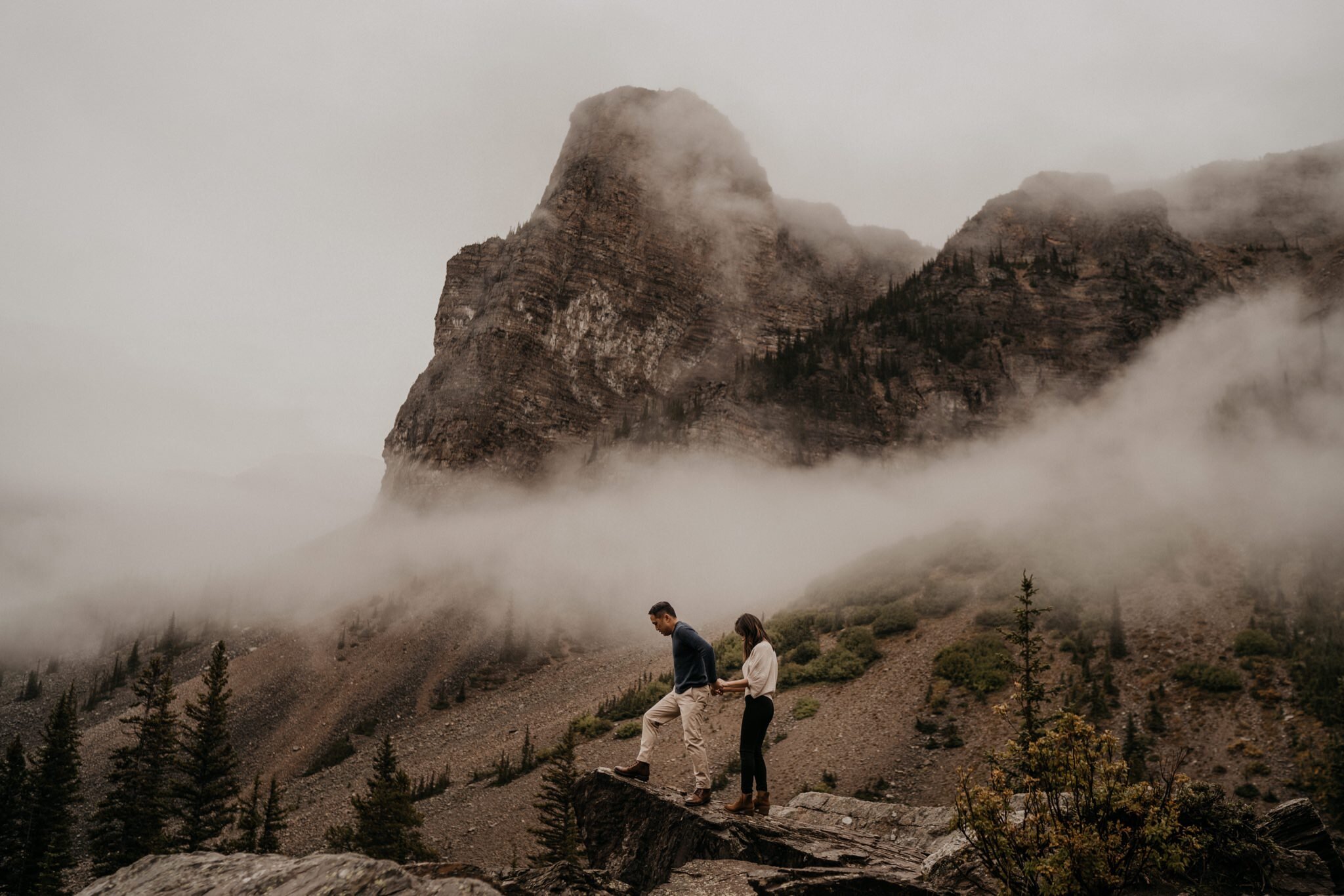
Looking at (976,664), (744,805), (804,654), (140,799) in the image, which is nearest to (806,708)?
(804,654)

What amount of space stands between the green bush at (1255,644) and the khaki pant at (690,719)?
49925 mm

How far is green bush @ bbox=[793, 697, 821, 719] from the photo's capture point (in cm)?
5441

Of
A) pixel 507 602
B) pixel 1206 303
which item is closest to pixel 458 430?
pixel 507 602

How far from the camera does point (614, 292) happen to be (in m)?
158

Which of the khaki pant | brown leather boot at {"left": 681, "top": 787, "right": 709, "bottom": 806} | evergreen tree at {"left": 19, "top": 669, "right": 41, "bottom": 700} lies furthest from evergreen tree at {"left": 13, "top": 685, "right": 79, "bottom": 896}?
evergreen tree at {"left": 19, "top": 669, "right": 41, "bottom": 700}

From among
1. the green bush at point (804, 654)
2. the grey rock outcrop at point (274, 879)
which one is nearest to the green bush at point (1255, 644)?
the green bush at point (804, 654)

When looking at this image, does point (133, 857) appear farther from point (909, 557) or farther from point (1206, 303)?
point (1206, 303)

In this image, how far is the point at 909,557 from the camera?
8575 centimetres

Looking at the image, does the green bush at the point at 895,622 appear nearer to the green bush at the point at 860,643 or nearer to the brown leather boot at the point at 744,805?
the green bush at the point at 860,643

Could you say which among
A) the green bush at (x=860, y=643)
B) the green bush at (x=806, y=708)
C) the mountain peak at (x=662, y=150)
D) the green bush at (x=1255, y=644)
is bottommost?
the green bush at (x=806, y=708)

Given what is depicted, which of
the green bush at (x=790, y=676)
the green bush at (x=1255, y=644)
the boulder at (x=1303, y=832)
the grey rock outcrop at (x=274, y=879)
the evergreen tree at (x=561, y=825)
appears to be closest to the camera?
the grey rock outcrop at (x=274, y=879)

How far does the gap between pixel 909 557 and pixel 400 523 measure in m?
94.6

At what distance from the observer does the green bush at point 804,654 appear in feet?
215

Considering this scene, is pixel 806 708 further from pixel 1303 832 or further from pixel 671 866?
pixel 671 866
